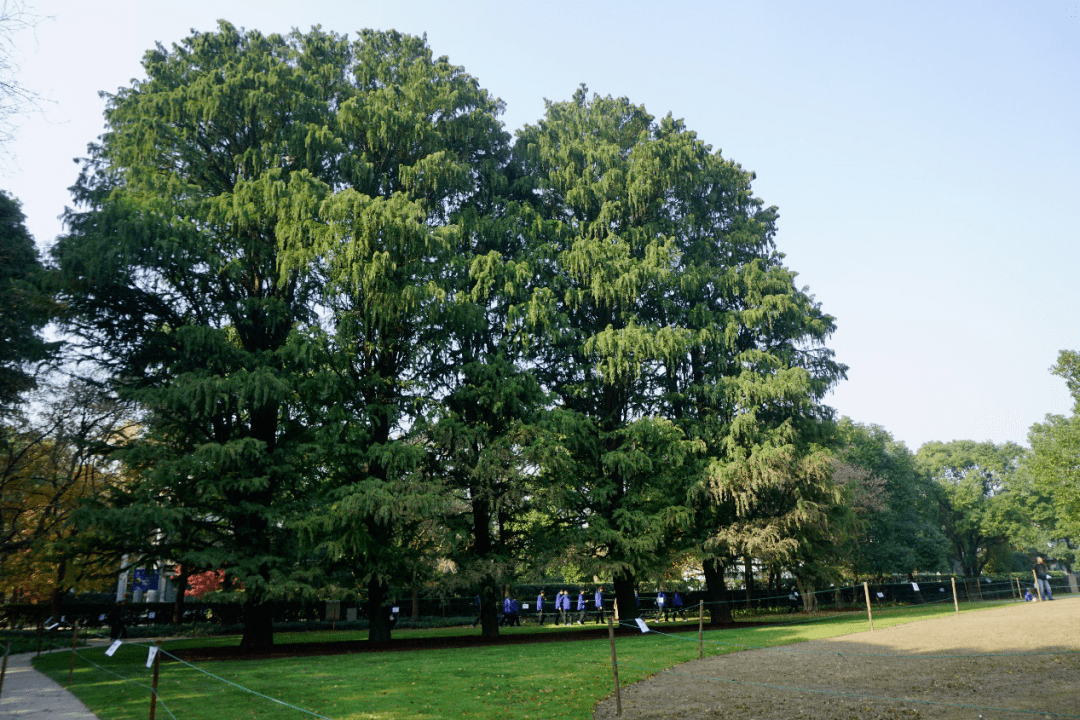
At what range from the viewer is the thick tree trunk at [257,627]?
18.2 metres

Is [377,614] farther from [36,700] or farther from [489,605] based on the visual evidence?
[36,700]

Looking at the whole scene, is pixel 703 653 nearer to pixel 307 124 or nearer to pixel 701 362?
pixel 701 362

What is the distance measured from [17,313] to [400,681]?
12338 millimetres

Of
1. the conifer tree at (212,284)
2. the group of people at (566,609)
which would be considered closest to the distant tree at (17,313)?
the conifer tree at (212,284)

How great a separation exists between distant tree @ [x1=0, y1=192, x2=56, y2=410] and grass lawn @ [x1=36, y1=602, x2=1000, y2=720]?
6.60 m

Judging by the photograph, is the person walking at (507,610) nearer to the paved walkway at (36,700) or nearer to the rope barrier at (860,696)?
the rope barrier at (860,696)

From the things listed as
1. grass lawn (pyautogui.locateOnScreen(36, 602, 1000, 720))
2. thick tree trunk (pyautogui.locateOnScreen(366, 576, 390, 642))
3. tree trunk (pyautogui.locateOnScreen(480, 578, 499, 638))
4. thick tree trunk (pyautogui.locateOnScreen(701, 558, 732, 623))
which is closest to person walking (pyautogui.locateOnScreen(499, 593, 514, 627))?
tree trunk (pyautogui.locateOnScreen(480, 578, 499, 638))

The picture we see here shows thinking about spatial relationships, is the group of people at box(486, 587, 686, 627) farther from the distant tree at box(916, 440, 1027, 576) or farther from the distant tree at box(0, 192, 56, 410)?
the distant tree at box(916, 440, 1027, 576)

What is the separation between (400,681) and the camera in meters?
11.4

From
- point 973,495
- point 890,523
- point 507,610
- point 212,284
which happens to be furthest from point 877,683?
point 973,495

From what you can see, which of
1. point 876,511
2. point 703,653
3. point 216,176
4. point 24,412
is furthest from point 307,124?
point 876,511

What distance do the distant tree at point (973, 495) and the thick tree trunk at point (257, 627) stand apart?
162 ft

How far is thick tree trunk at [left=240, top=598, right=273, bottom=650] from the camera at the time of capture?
1825 centimetres

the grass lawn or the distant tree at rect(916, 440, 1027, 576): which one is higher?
the distant tree at rect(916, 440, 1027, 576)
